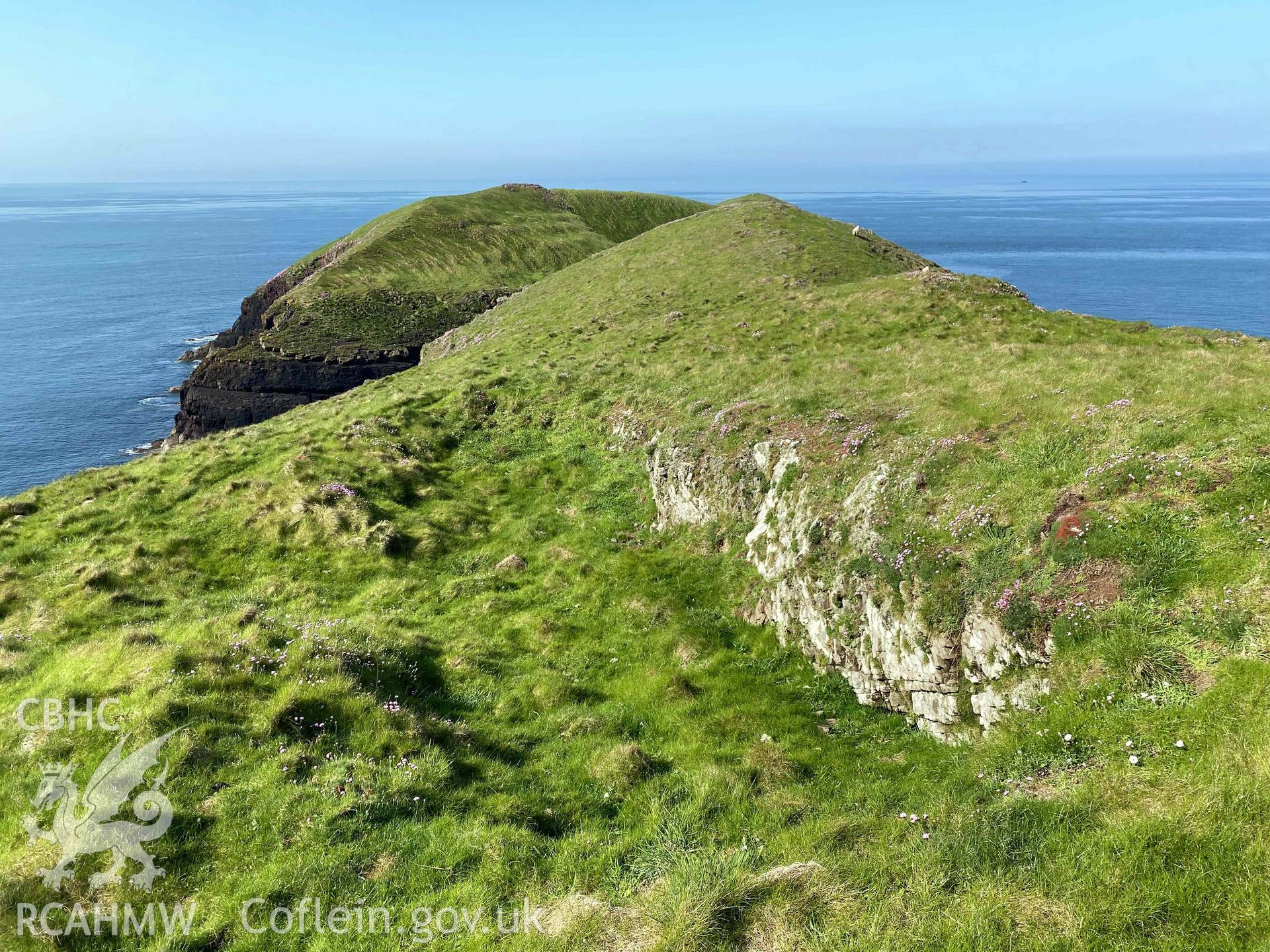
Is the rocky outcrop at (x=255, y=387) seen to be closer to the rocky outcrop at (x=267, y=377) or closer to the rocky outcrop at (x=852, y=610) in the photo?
the rocky outcrop at (x=267, y=377)

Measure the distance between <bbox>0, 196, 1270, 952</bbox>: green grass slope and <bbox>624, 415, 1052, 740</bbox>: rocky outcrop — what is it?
0.53m

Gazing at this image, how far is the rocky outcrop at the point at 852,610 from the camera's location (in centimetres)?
1088

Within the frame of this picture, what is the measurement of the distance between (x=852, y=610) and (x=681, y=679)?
14.4 feet

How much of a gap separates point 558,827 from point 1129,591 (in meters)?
10.3

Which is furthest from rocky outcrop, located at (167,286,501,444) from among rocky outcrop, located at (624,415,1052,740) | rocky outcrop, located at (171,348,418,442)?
rocky outcrop, located at (624,415,1052,740)

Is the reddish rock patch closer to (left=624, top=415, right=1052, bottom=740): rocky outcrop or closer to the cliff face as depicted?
(left=624, top=415, right=1052, bottom=740): rocky outcrop

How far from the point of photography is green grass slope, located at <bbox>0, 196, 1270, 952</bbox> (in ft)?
23.5

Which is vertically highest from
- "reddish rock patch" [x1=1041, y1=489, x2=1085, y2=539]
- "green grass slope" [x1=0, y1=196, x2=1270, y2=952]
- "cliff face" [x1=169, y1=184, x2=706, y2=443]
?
"cliff face" [x1=169, y1=184, x2=706, y2=443]

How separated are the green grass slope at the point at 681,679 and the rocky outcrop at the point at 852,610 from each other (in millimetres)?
529

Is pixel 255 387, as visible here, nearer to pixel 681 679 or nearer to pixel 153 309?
pixel 681 679

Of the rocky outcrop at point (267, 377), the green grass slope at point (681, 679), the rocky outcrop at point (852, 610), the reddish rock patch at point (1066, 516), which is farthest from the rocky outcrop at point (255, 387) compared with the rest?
the reddish rock patch at point (1066, 516)

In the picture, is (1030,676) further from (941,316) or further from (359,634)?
(941,316)

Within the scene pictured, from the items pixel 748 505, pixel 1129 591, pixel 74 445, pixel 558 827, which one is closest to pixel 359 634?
pixel 558 827

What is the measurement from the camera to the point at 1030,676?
33.1ft
